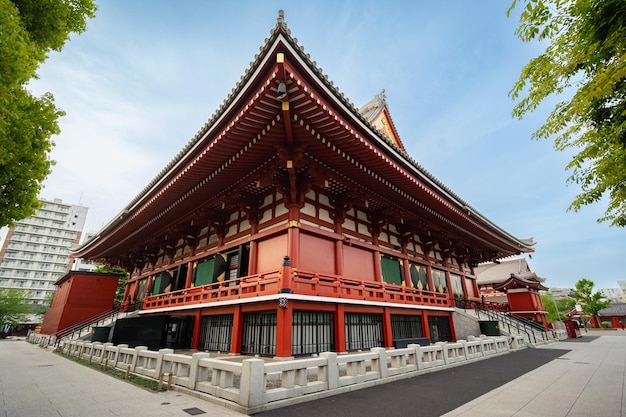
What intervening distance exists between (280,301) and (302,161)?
14.4 feet

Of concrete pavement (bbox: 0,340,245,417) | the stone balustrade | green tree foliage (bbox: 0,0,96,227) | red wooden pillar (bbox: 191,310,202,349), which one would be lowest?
concrete pavement (bbox: 0,340,245,417)

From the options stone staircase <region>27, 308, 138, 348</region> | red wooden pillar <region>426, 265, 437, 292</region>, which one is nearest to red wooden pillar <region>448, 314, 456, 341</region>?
red wooden pillar <region>426, 265, 437, 292</region>

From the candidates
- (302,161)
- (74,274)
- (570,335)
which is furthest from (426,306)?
(74,274)

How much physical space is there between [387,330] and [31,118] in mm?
12791

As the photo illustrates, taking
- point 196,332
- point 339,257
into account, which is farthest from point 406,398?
point 196,332

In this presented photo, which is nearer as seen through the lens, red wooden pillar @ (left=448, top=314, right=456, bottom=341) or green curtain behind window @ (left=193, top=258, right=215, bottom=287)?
green curtain behind window @ (left=193, top=258, right=215, bottom=287)

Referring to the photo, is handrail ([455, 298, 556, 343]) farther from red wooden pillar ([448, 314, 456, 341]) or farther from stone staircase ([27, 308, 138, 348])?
stone staircase ([27, 308, 138, 348])

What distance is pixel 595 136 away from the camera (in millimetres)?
5547

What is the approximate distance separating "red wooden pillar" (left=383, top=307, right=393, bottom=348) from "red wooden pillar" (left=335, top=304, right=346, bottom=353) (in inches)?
100.0

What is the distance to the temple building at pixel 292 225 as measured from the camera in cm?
783

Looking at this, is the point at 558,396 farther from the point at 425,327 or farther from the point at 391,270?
the point at 391,270

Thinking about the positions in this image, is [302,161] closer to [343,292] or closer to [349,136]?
[349,136]

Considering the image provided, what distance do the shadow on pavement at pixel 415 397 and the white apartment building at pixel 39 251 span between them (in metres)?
88.1

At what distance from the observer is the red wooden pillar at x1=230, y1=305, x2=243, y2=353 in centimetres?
998
